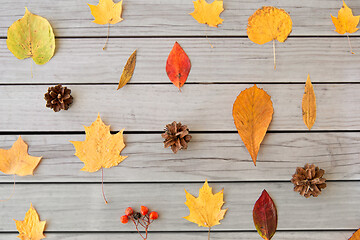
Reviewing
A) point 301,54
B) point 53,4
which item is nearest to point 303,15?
point 301,54

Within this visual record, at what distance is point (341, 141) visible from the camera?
779 mm

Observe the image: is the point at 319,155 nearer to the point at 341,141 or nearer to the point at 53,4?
the point at 341,141

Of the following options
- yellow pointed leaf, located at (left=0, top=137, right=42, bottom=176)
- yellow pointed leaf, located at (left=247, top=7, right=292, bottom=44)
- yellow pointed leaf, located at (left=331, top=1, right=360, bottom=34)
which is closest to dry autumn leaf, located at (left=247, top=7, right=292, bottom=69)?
yellow pointed leaf, located at (left=247, top=7, right=292, bottom=44)

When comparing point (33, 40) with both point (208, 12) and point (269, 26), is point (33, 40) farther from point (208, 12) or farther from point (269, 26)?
point (269, 26)

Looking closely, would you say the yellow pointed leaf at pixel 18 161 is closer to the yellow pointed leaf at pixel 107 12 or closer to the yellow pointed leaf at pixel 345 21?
the yellow pointed leaf at pixel 107 12

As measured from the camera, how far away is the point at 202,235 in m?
0.77

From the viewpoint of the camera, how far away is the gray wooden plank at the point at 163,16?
803 mm

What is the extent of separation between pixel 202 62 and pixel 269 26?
0.20 m

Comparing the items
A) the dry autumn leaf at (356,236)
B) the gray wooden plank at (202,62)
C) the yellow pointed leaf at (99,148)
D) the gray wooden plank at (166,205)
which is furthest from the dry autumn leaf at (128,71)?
the dry autumn leaf at (356,236)

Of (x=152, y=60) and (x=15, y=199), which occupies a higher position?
(x=152, y=60)

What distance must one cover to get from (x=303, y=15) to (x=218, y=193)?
52 cm

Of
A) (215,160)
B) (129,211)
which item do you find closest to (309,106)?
(215,160)

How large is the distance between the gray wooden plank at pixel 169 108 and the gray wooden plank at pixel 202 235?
267 mm

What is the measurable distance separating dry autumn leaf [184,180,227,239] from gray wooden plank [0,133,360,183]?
0.04m
